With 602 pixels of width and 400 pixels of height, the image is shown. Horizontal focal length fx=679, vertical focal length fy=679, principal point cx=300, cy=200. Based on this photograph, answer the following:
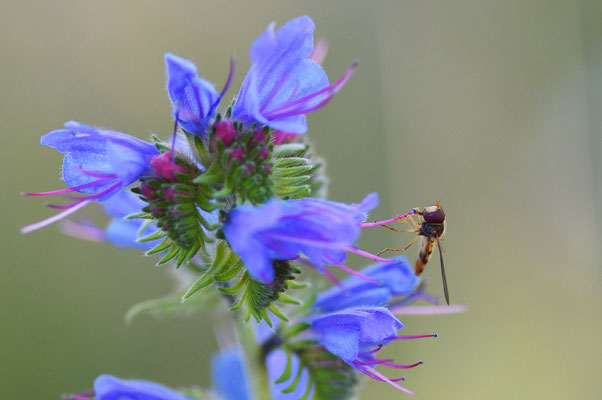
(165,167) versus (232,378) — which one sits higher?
(165,167)

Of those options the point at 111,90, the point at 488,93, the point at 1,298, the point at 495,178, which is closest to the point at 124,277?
the point at 1,298

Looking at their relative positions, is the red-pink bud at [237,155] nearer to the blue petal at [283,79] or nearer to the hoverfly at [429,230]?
the blue petal at [283,79]

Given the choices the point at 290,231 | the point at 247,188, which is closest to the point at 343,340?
the point at 290,231

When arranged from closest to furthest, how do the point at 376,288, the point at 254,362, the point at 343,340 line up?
the point at 343,340
the point at 376,288
the point at 254,362

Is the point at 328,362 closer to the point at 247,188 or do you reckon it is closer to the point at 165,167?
the point at 247,188

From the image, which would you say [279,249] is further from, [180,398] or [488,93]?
[488,93]

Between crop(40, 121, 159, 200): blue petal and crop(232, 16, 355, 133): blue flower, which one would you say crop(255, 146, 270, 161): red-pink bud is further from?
crop(40, 121, 159, 200): blue petal

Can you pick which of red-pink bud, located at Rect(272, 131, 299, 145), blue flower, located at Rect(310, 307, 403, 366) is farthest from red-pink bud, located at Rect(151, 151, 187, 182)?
blue flower, located at Rect(310, 307, 403, 366)

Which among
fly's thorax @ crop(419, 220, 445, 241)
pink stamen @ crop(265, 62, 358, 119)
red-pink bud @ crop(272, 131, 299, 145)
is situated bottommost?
fly's thorax @ crop(419, 220, 445, 241)
